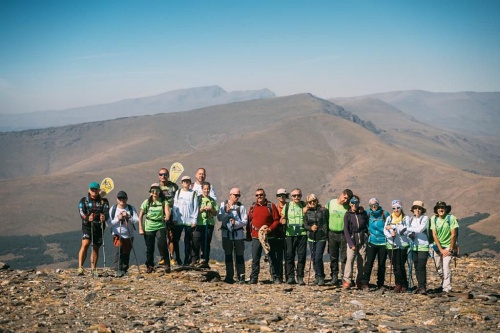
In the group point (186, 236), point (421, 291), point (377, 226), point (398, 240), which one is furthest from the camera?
point (186, 236)

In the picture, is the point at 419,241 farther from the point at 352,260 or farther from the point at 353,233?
the point at 352,260

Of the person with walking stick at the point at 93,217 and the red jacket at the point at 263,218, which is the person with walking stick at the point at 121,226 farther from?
the red jacket at the point at 263,218

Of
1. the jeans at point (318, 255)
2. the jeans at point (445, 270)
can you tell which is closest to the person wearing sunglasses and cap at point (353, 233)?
the jeans at point (318, 255)

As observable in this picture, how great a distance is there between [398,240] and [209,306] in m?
5.28

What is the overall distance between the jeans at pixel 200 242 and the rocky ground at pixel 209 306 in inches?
35.8

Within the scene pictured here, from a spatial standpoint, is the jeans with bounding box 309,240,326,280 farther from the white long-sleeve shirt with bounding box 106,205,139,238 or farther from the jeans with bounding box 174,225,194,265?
the white long-sleeve shirt with bounding box 106,205,139,238

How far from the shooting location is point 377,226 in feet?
47.1

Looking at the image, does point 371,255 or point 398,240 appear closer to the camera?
point 398,240

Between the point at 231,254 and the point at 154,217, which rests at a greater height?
the point at 154,217

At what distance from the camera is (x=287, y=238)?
1477 cm

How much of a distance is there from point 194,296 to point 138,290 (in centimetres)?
128

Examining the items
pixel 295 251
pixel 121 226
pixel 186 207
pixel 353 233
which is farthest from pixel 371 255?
pixel 121 226

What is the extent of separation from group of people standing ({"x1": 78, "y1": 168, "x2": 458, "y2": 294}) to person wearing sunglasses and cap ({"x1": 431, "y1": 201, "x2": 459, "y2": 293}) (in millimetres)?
24

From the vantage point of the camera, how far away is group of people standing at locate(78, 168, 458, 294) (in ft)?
45.8
